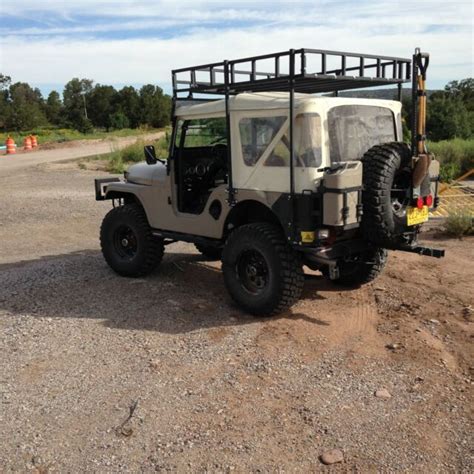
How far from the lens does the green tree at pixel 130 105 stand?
214ft

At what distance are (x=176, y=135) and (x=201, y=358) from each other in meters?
2.85

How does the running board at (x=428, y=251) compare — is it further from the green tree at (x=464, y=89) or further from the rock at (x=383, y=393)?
the green tree at (x=464, y=89)

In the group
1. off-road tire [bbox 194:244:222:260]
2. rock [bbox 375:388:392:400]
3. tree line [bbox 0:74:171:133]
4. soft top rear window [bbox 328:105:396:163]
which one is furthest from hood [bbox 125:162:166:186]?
tree line [bbox 0:74:171:133]

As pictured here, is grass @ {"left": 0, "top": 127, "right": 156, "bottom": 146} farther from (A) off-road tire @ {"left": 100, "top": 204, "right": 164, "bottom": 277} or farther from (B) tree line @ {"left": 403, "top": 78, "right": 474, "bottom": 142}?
(A) off-road tire @ {"left": 100, "top": 204, "right": 164, "bottom": 277}

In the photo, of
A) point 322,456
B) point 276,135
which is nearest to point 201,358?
point 322,456

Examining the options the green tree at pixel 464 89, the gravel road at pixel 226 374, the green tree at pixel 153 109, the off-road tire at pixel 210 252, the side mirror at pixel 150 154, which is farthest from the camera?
the green tree at pixel 153 109

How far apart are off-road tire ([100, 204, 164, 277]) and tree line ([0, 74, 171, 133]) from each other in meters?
56.4

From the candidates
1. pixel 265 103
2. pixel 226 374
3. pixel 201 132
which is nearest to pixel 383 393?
pixel 226 374

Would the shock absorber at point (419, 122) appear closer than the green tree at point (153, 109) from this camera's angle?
Yes

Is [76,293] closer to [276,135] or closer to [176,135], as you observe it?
[176,135]

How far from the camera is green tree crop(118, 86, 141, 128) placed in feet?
214

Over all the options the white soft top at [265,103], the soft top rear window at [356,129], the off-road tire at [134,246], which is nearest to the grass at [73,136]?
the off-road tire at [134,246]

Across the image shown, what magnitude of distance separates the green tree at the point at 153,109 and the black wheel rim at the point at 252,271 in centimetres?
5977

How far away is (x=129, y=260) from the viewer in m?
7.24
